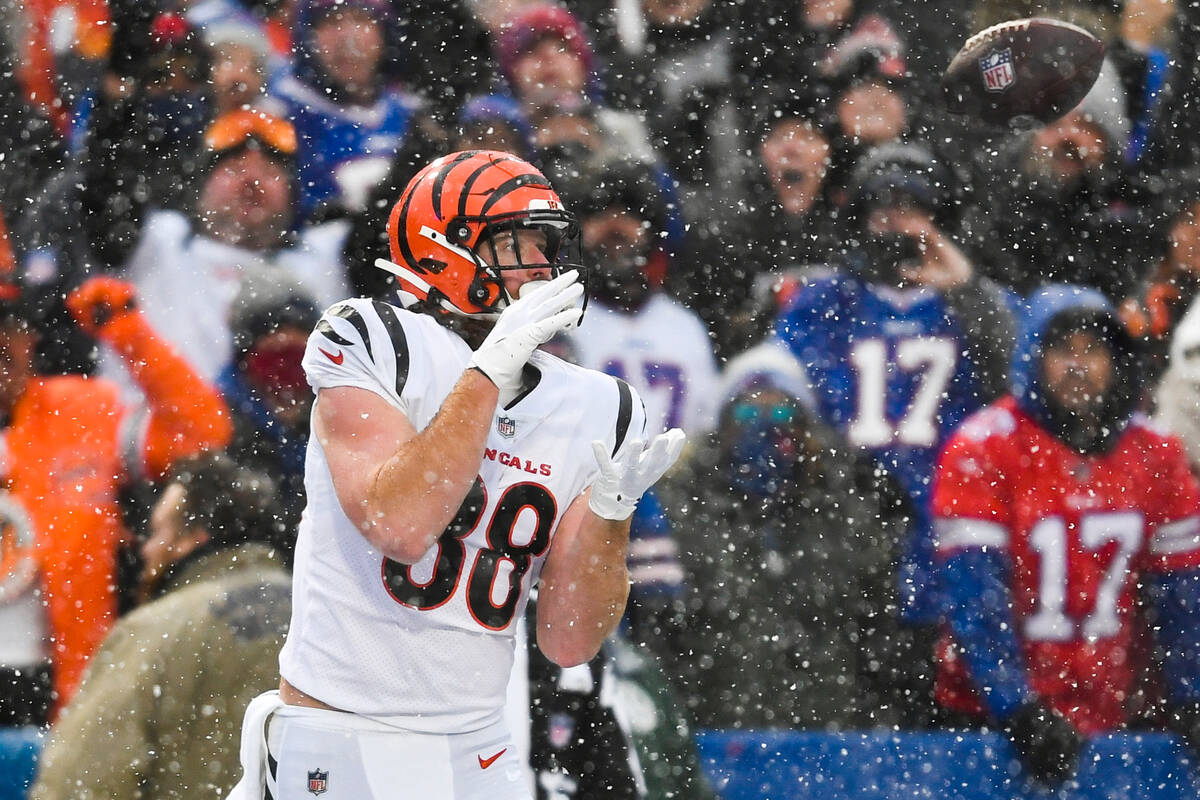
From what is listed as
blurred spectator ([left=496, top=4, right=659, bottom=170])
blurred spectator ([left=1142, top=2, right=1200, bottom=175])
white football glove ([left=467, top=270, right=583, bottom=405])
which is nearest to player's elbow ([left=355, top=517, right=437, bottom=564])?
white football glove ([left=467, top=270, right=583, bottom=405])

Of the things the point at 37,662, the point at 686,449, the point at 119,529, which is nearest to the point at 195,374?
the point at 119,529

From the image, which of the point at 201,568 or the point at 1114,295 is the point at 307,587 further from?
the point at 1114,295

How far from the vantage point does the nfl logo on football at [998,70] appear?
4.69m

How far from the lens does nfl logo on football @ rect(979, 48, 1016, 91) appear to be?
4.69m

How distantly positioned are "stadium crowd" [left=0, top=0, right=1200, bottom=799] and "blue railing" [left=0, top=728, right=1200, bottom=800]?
0.10 meters

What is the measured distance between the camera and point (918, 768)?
405cm

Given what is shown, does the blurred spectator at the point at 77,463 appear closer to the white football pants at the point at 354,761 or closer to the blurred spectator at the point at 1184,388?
the white football pants at the point at 354,761

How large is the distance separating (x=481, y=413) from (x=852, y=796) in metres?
2.41

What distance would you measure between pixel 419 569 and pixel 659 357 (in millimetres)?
2312

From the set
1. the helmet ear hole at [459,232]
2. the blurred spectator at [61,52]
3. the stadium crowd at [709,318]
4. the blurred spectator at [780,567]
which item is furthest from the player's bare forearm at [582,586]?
the blurred spectator at [61,52]

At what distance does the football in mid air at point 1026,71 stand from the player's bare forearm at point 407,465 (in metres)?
3.15

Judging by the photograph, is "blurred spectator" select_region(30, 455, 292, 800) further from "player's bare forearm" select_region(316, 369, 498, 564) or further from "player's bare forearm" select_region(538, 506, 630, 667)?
"player's bare forearm" select_region(316, 369, 498, 564)

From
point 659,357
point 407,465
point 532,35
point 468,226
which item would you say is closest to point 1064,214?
point 659,357

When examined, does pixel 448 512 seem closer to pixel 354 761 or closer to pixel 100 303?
pixel 354 761
